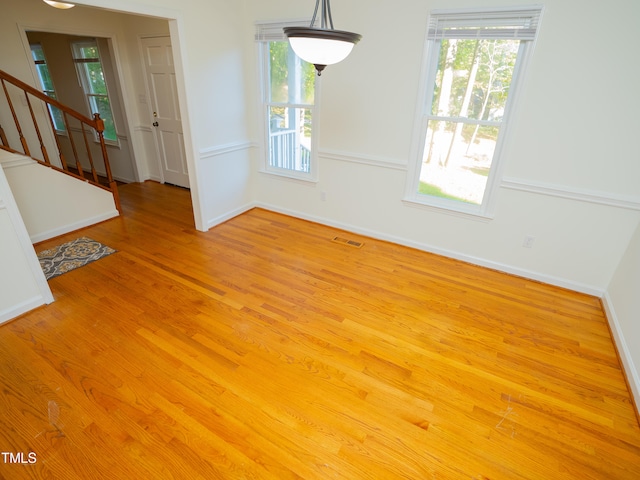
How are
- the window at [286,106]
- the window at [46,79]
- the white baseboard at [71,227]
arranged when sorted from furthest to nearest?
the window at [46,79] < the window at [286,106] < the white baseboard at [71,227]

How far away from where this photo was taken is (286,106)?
152 inches

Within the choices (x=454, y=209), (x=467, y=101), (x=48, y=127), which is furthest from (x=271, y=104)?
(x=48, y=127)

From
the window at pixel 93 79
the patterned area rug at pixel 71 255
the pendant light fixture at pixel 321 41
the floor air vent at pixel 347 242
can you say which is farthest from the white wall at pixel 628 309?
the window at pixel 93 79

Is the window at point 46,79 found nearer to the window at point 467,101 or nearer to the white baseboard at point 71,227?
the white baseboard at point 71,227

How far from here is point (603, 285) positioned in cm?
283

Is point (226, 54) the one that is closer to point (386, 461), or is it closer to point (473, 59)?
point (473, 59)

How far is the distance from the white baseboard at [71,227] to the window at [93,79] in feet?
6.62

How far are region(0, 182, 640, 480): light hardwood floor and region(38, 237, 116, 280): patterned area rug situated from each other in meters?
0.13

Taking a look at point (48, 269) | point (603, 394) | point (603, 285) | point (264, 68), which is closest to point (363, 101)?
point (264, 68)

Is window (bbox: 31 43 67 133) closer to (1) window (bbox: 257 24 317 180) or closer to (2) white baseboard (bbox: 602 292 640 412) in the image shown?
(1) window (bbox: 257 24 317 180)

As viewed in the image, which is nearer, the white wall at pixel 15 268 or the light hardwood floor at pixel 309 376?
the light hardwood floor at pixel 309 376

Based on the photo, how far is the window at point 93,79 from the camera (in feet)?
16.1

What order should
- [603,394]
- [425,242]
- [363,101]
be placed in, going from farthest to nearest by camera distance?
[425,242] < [363,101] < [603,394]

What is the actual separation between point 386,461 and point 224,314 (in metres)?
1.50
